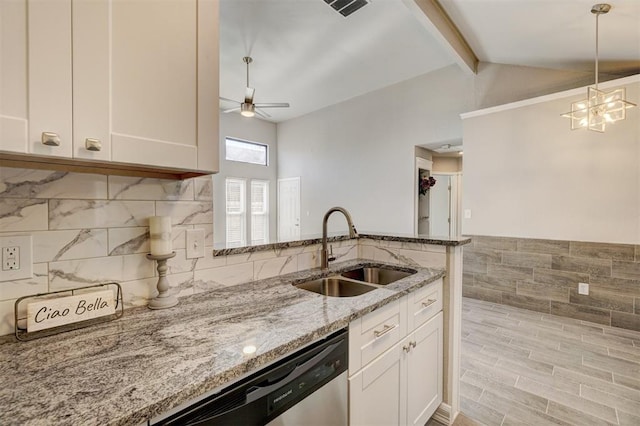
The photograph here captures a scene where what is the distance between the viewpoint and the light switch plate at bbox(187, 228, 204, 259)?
4.23 ft

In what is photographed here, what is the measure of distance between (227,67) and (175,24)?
13.2ft

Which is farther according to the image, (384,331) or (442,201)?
(442,201)

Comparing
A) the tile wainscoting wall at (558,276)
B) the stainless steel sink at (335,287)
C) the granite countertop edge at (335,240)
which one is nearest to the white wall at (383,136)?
the tile wainscoting wall at (558,276)

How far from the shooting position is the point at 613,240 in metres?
3.14

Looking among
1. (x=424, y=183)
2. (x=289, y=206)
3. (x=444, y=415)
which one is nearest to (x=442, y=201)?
(x=424, y=183)

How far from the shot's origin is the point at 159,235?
1146mm

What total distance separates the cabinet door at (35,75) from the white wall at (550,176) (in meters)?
4.44

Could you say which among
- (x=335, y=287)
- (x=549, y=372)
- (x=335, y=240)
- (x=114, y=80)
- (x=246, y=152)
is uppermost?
(x=246, y=152)

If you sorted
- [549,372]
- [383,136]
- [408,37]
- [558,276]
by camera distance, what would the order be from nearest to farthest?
[549,372] → [558,276] → [408,37] → [383,136]

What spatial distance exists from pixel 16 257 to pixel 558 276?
4.68m

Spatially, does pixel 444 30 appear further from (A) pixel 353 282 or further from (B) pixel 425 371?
(B) pixel 425 371

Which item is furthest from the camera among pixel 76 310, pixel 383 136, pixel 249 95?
pixel 383 136

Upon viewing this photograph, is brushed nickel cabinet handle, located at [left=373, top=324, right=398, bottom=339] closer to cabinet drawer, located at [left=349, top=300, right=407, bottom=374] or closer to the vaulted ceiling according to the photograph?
cabinet drawer, located at [left=349, top=300, right=407, bottom=374]

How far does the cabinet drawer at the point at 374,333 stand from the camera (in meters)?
1.13
